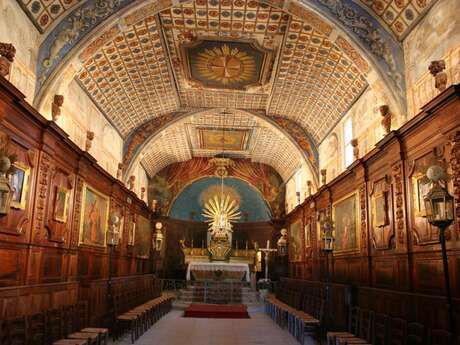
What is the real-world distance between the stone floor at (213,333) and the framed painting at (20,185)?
4600 millimetres

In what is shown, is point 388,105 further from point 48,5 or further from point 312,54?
point 48,5

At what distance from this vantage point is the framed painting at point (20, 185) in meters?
8.41

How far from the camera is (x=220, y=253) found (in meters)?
26.0

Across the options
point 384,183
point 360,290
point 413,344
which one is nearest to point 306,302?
point 360,290

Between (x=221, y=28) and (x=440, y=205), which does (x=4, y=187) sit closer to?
(x=440, y=205)

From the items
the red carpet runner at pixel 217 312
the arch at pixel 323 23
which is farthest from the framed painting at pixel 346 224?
the red carpet runner at pixel 217 312

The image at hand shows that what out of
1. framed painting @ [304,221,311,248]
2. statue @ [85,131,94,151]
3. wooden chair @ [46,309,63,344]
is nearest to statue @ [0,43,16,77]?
wooden chair @ [46,309,63,344]

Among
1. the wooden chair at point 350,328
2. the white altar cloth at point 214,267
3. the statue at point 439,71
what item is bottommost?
the wooden chair at point 350,328

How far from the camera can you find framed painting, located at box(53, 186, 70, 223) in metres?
10.7

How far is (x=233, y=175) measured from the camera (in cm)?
2745

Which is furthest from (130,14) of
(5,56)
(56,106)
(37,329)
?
(37,329)

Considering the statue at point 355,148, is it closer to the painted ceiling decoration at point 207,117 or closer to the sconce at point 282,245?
the painted ceiling decoration at point 207,117

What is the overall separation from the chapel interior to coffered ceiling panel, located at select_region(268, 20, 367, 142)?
0.24 ft

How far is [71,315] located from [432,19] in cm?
934
